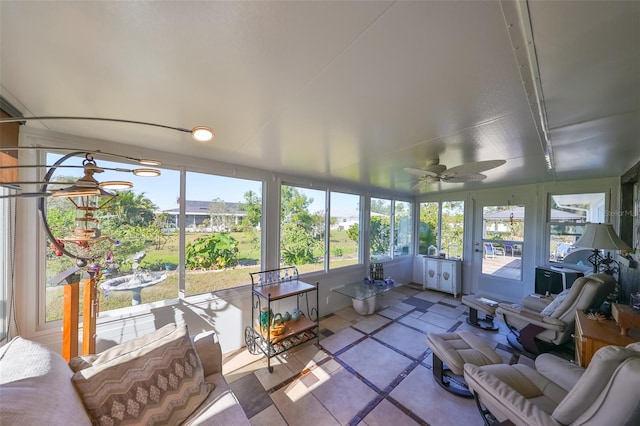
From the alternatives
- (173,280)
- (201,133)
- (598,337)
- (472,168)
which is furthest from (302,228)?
(598,337)

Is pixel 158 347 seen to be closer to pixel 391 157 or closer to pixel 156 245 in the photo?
pixel 156 245

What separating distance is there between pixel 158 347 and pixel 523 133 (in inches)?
117

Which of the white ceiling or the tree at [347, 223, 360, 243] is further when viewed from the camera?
the tree at [347, 223, 360, 243]

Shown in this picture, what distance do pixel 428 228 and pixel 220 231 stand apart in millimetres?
4739

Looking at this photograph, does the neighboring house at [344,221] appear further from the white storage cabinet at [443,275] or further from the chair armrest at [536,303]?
the chair armrest at [536,303]

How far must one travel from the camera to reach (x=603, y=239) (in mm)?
2285

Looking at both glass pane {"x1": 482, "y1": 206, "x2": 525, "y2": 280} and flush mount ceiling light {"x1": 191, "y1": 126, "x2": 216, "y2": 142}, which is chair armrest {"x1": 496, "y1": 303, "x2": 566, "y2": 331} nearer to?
glass pane {"x1": 482, "y1": 206, "x2": 525, "y2": 280}

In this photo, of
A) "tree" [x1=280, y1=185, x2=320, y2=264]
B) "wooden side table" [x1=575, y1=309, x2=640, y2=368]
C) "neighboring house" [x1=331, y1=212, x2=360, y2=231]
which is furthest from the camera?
"neighboring house" [x1=331, y1=212, x2=360, y2=231]

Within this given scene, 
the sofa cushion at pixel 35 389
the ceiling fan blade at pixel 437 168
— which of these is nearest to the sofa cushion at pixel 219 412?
the sofa cushion at pixel 35 389

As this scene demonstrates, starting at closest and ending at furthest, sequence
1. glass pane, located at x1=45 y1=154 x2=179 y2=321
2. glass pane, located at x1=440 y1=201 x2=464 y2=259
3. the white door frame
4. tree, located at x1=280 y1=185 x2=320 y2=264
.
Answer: glass pane, located at x1=45 y1=154 x2=179 y2=321 < tree, located at x1=280 y1=185 x2=320 y2=264 < the white door frame < glass pane, located at x1=440 y1=201 x2=464 y2=259

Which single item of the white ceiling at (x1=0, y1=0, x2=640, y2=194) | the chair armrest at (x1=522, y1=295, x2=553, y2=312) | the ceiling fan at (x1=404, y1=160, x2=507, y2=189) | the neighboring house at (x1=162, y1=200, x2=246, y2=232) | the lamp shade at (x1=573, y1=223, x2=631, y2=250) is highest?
the white ceiling at (x1=0, y1=0, x2=640, y2=194)

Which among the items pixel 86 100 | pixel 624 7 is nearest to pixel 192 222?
pixel 86 100

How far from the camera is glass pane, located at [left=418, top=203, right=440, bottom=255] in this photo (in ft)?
16.9

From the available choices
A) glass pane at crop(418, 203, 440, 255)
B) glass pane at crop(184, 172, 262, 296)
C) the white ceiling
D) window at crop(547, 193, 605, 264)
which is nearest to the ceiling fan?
the white ceiling
